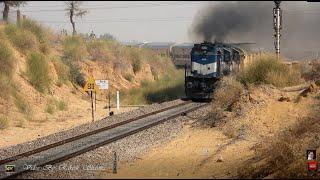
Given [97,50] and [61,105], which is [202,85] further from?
[97,50]

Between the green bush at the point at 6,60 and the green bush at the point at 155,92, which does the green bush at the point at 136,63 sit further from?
the green bush at the point at 6,60

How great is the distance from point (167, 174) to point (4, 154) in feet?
22.3

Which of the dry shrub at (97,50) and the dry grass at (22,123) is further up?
the dry shrub at (97,50)

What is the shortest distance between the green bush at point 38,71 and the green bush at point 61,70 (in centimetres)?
198

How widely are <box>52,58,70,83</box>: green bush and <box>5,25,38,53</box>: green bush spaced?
1710 mm

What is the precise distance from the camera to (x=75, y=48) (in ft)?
142

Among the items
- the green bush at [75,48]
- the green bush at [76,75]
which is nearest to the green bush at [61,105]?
the green bush at [76,75]

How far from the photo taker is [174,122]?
2212cm

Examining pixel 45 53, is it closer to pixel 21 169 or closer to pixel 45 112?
pixel 45 112

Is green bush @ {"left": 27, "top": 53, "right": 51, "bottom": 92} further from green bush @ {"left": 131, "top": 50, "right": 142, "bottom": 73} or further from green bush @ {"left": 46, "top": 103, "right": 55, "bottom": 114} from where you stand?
green bush @ {"left": 131, "top": 50, "right": 142, "bottom": 73}

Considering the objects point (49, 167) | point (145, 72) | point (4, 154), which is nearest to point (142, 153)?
point (49, 167)

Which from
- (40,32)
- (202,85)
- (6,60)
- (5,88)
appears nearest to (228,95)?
(202,85)

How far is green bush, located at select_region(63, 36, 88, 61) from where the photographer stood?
42.0m

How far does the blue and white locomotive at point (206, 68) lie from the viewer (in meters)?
33.5
